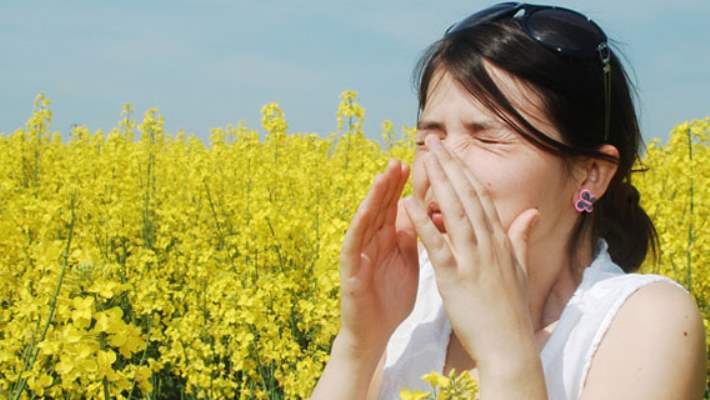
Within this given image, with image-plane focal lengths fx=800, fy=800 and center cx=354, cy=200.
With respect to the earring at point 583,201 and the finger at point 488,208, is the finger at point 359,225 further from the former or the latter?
the earring at point 583,201

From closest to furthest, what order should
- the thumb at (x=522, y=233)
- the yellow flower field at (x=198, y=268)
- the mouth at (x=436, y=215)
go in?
the thumb at (x=522, y=233) < the mouth at (x=436, y=215) < the yellow flower field at (x=198, y=268)

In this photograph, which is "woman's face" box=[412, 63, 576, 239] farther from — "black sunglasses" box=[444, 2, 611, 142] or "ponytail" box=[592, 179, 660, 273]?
"ponytail" box=[592, 179, 660, 273]

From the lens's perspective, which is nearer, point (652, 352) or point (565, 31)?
point (652, 352)

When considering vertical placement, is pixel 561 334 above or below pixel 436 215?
below

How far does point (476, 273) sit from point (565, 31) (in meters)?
0.50

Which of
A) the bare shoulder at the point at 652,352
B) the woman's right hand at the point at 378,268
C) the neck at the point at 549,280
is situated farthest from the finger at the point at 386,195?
the bare shoulder at the point at 652,352

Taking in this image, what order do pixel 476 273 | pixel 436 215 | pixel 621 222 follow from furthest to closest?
pixel 621 222 → pixel 436 215 → pixel 476 273

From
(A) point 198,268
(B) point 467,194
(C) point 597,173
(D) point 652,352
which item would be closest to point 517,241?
(B) point 467,194

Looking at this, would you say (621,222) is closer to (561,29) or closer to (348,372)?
(561,29)

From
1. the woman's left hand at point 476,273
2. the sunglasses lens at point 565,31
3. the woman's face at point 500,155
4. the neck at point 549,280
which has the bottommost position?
the neck at point 549,280

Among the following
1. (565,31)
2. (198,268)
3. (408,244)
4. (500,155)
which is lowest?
(198,268)

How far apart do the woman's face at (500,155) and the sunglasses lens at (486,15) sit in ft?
0.37

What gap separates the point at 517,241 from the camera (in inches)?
41.9

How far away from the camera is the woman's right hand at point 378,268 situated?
1209 mm
